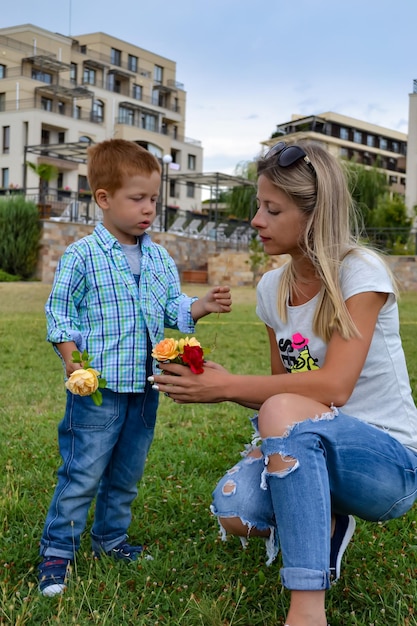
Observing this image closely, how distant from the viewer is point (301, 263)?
2.31 metres

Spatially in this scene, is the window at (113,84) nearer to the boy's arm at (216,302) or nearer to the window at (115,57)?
the window at (115,57)

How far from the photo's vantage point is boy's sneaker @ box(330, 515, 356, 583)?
2.08m

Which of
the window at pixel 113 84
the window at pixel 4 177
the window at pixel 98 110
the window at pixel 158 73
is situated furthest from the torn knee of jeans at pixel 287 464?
the window at pixel 158 73

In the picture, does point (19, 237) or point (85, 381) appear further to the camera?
point (19, 237)

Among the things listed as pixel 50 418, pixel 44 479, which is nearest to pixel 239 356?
pixel 50 418

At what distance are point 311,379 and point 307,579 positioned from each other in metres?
0.54

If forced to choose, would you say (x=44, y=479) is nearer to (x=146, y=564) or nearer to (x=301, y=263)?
(x=146, y=564)

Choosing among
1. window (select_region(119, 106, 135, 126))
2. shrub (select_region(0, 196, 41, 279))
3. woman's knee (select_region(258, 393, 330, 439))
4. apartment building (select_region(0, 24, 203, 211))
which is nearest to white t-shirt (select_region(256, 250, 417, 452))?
woman's knee (select_region(258, 393, 330, 439))

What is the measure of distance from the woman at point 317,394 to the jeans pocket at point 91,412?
321 mm

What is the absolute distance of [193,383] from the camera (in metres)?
2.06

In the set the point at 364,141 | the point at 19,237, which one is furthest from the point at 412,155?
the point at 364,141

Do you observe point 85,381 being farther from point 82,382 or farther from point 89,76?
point 89,76

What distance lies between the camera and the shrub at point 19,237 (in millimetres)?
20953

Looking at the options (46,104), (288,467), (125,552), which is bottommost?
(125,552)
